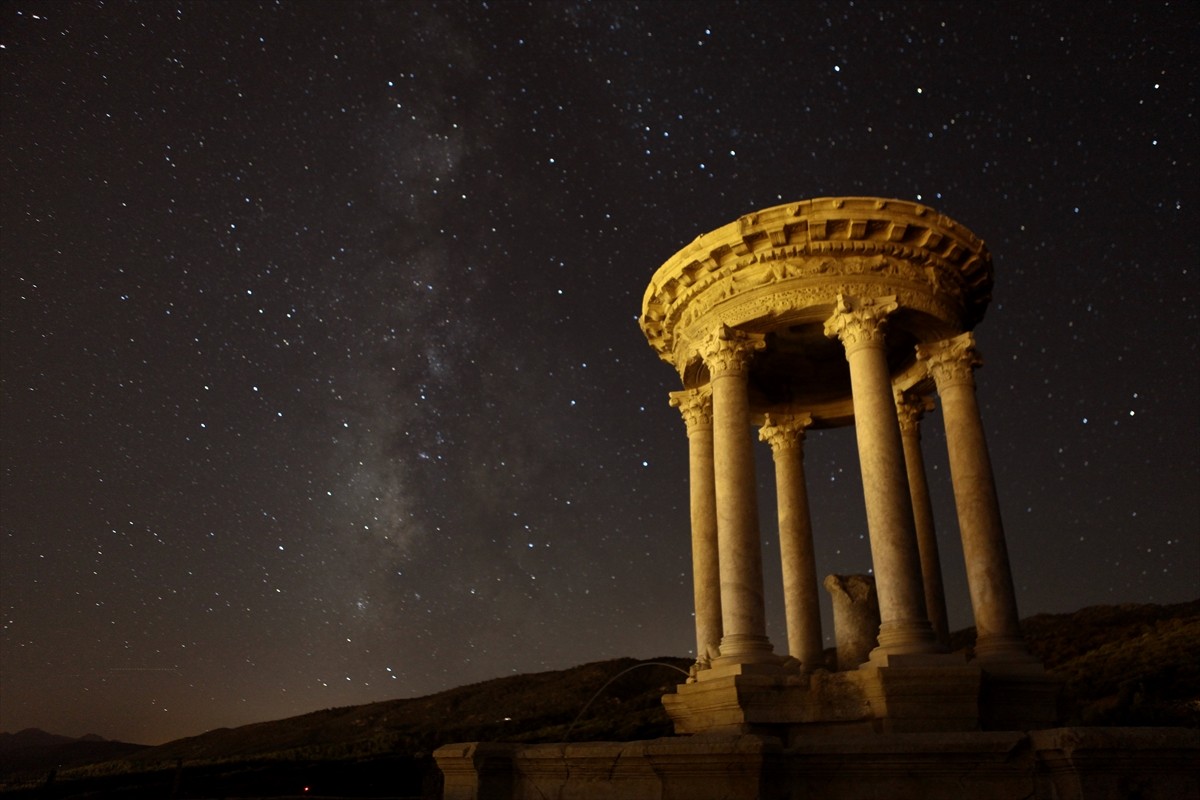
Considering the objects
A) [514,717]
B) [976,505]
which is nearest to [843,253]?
[976,505]

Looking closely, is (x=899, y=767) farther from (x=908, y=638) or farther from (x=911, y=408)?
(x=911, y=408)

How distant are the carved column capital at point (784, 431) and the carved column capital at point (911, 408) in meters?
2.75

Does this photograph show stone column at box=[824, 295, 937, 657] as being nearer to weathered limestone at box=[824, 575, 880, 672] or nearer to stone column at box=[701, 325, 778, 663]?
stone column at box=[701, 325, 778, 663]

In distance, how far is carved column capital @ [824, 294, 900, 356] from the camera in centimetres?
1672

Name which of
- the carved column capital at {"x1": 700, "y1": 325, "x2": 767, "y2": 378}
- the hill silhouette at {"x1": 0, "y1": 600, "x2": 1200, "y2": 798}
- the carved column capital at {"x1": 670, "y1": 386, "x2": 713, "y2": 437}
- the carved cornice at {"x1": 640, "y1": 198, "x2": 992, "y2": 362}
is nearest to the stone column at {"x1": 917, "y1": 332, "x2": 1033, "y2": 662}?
the carved cornice at {"x1": 640, "y1": 198, "x2": 992, "y2": 362}

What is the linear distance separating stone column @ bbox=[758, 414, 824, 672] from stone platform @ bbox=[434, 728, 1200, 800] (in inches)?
452

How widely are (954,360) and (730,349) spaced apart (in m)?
5.03

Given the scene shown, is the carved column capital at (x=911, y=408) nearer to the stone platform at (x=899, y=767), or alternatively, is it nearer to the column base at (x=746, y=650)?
the column base at (x=746, y=650)

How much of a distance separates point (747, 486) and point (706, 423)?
381 centimetres

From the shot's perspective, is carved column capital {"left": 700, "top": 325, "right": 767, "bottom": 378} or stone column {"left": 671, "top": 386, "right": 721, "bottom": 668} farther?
stone column {"left": 671, "top": 386, "right": 721, "bottom": 668}

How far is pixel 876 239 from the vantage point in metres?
17.3

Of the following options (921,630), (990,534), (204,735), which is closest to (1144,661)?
(990,534)

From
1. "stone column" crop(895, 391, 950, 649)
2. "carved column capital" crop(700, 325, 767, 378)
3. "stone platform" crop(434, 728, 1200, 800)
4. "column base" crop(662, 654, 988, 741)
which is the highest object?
"carved column capital" crop(700, 325, 767, 378)

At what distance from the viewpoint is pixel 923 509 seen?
19969mm
